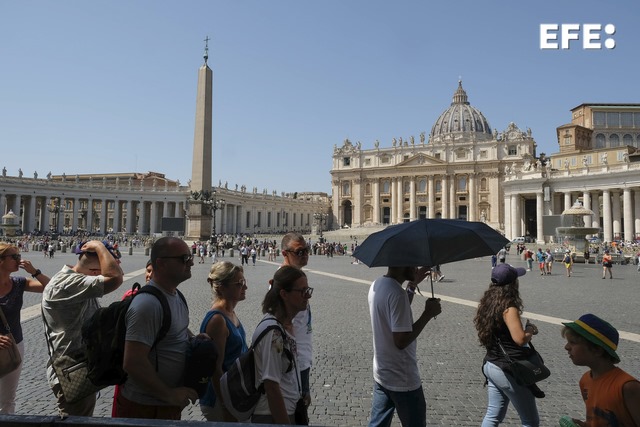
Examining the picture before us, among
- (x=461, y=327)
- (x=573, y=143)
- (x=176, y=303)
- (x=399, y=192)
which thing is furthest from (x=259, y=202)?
(x=176, y=303)

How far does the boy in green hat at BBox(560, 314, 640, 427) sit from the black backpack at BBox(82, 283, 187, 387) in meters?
1.97

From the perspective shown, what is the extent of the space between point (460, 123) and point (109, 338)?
93685 millimetres

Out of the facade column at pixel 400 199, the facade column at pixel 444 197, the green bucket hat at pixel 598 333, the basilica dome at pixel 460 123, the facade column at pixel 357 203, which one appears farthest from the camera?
the basilica dome at pixel 460 123

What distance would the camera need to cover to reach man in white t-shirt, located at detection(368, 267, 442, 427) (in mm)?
2986

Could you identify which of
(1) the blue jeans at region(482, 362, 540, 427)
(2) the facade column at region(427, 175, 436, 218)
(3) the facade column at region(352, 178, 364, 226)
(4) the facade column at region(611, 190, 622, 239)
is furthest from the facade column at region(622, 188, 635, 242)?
(1) the blue jeans at region(482, 362, 540, 427)

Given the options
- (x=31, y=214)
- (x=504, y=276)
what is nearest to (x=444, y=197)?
(x=31, y=214)

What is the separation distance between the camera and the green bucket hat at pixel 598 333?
2105 millimetres

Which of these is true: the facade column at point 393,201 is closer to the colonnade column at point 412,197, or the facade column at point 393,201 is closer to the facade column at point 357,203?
the colonnade column at point 412,197

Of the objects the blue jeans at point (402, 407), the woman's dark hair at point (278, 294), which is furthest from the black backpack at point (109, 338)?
the blue jeans at point (402, 407)

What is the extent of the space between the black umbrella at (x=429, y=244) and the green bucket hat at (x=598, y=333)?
3.11 feet

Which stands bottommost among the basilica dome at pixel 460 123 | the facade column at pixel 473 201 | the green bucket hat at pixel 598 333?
the green bucket hat at pixel 598 333

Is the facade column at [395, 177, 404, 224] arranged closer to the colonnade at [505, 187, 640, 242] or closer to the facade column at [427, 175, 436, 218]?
the facade column at [427, 175, 436, 218]

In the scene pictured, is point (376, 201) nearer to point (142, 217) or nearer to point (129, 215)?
point (142, 217)

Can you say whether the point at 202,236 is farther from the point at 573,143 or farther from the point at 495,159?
the point at 495,159
